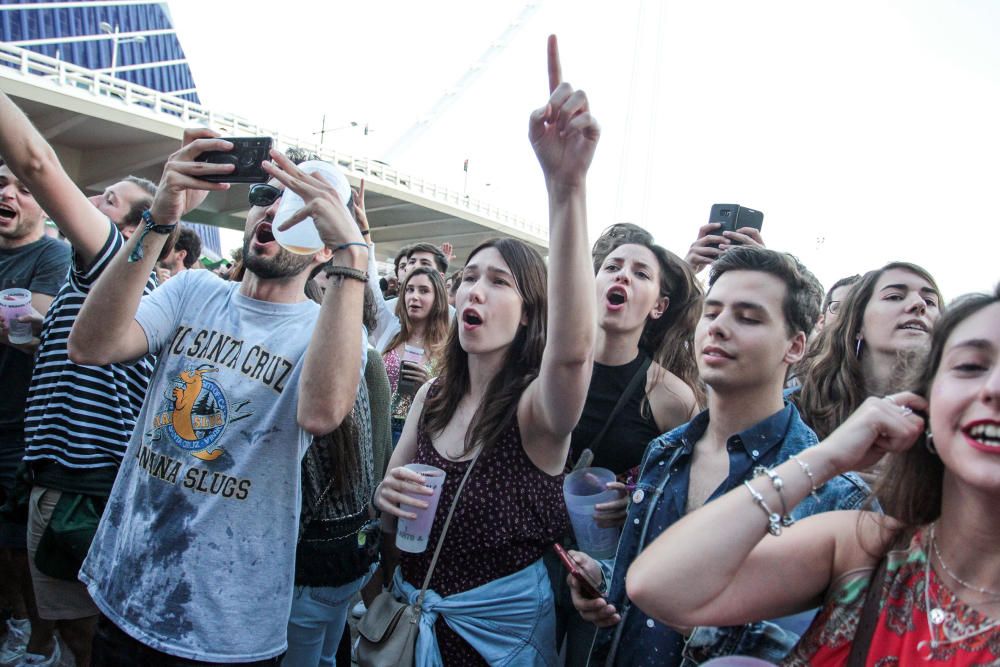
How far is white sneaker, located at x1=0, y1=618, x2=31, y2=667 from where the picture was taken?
10.4 ft

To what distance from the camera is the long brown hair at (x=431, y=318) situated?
4.83m

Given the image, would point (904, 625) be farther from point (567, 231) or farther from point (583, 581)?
point (567, 231)

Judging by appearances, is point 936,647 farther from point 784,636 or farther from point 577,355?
point 577,355

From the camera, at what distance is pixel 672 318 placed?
125 inches

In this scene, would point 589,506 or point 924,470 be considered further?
point 589,506

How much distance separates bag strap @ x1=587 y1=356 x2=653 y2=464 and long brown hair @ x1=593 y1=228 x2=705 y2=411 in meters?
0.22

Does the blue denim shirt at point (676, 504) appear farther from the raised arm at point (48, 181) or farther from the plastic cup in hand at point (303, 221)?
the raised arm at point (48, 181)

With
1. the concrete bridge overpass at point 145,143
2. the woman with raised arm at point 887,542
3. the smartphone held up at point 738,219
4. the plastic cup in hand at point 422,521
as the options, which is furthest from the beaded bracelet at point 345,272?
the concrete bridge overpass at point 145,143

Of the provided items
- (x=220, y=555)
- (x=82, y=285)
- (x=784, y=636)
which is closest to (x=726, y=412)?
(x=784, y=636)

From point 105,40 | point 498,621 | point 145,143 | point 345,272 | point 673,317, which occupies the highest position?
point 105,40

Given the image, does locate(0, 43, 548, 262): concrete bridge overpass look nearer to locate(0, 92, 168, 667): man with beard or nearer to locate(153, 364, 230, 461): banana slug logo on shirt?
locate(0, 92, 168, 667): man with beard

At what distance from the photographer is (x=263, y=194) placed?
2.20m

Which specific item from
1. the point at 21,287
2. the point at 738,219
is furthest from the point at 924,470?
the point at 21,287

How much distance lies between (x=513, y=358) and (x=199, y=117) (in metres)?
28.0
